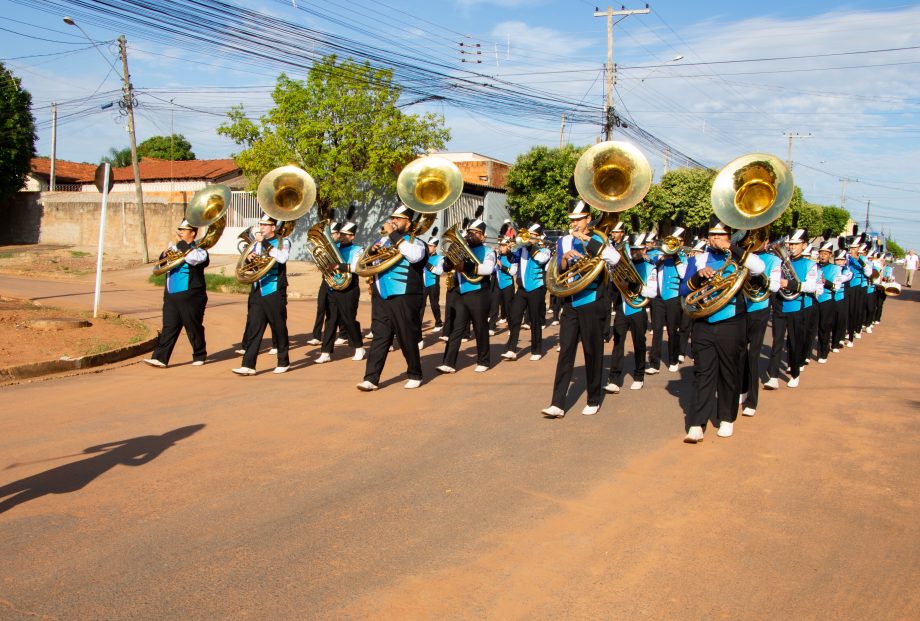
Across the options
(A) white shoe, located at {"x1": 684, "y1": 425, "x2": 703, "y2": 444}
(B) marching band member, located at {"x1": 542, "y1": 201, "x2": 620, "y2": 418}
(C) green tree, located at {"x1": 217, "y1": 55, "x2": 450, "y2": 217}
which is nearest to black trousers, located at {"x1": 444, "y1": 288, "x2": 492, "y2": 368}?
(B) marching band member, located at {"x1": 542, "y1": 201, "x2": 620, "y2": 418}

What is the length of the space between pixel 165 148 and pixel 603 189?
208ft

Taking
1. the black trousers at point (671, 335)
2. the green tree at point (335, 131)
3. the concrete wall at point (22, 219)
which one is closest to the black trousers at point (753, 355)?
the black trousers at point (671, 335)

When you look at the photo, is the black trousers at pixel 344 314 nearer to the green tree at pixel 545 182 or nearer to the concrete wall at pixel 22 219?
the green tree at pixel 545 182

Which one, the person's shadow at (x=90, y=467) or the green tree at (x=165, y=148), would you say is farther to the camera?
the green tree at (x=165, y=148)

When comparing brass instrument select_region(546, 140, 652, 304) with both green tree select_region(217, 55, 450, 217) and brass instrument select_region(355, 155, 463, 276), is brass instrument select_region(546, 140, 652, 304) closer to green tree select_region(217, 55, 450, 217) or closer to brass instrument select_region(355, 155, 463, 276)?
brass instrument select_region(355, 155, 463, 276)

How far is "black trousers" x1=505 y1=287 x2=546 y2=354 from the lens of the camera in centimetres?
1183

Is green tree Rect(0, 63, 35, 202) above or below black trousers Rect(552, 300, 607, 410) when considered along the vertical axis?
above

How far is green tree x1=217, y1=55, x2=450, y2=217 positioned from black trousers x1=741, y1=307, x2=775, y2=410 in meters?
18.0

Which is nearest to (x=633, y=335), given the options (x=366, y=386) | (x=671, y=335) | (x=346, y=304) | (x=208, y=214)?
(x=671, y=335)

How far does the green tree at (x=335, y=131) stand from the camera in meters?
24.5

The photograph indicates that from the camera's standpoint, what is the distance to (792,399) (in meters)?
8.98

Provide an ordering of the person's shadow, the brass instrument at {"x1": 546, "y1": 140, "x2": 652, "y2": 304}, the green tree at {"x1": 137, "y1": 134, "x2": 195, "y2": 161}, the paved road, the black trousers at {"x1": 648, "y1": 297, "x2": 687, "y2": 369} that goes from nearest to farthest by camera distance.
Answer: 1. the paved road
2. the person's shadow
3. the brass instrument at {"x1": 546, "y1": 140, "x2": 652, "y2": 304}
4. the black trousers at {"x1": 648, "y1": 297, "x2": 687, "y2": 369}
5. the green tree at {"x1": 137, "y1": 134, "x2": 195, "y2": 161}

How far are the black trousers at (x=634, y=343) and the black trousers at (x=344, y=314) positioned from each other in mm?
3370

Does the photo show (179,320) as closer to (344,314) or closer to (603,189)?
(344,314)
